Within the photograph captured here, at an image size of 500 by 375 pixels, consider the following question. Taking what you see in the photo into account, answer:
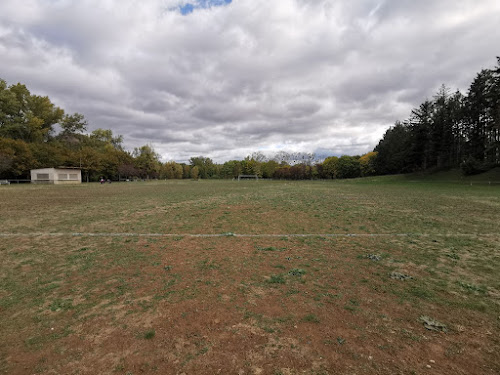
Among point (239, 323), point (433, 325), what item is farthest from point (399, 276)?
point (239, 323)

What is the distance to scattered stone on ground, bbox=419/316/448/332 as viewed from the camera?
3.91m

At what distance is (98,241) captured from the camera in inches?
352

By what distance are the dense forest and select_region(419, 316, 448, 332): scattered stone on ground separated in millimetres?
49850

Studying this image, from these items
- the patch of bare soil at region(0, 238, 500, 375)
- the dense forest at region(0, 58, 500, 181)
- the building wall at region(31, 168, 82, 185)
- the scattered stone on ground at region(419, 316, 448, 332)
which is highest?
the dense forest at region(0, 58, 500, 181)

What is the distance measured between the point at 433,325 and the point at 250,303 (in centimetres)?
301

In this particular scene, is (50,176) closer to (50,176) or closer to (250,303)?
(50,176)

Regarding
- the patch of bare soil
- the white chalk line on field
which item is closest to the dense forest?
the white chalk line on field

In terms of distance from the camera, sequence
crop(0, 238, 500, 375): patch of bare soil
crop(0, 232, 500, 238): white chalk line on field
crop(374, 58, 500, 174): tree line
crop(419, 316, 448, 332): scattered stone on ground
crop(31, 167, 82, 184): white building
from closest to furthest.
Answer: crop(0, 238, 500, 375): patch of bare soil
crop(419, 316, 448, 332): scattered stone on ground
crop(0, 232, 500, 238): white chalk line on field
crop(374, 58, 500, 174): tree line
crop(31, 167, 82, 184): white building

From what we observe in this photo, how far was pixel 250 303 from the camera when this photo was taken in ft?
15.4

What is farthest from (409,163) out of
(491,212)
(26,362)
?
(26,362)

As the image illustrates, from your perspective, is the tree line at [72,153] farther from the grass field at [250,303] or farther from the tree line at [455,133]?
the grass field at [250,303]

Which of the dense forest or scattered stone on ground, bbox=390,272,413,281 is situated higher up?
the dense forest

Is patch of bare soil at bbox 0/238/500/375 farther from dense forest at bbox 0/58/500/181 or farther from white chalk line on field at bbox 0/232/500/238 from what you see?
dense forest at bbox 0/58/500/181

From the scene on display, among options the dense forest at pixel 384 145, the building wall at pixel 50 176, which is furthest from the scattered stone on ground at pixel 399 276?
the building wall at pixel 50 176
